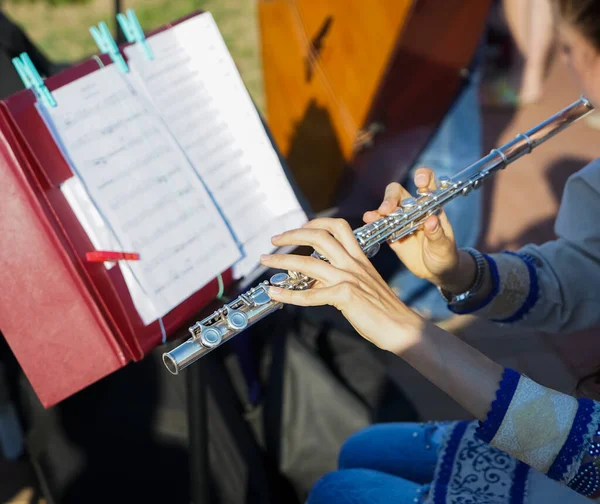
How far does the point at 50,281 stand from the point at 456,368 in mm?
579

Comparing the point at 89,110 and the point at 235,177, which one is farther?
the point at 235,177

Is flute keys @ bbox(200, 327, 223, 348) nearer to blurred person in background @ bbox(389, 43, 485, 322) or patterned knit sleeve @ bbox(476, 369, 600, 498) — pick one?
patterned knit sleeve @ bbox(476, 369, 600, 498)

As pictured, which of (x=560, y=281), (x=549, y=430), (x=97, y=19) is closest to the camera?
(x=549, y=430)

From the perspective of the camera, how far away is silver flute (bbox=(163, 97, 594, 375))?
813 mm

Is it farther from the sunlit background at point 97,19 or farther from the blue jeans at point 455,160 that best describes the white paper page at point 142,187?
the sunlit background at point 97,19

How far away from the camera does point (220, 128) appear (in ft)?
3.50

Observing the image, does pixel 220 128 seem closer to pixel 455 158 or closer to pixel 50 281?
pixel 50 281

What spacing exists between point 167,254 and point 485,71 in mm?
2771

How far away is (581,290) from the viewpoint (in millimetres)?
1088

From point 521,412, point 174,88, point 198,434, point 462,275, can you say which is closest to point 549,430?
point 521,412

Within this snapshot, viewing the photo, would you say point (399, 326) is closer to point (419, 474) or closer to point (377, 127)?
point (419, 474)

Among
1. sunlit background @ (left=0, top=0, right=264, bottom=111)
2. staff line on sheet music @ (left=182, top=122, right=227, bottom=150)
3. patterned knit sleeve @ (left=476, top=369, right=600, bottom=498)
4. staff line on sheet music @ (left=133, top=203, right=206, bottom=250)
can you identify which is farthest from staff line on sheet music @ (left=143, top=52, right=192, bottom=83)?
sunlit background @ (left=0, top=0, right=264, bottom=111)

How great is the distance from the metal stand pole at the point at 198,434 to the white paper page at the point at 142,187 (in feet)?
0.55

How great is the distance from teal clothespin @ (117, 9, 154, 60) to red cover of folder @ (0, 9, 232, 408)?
0.09m
